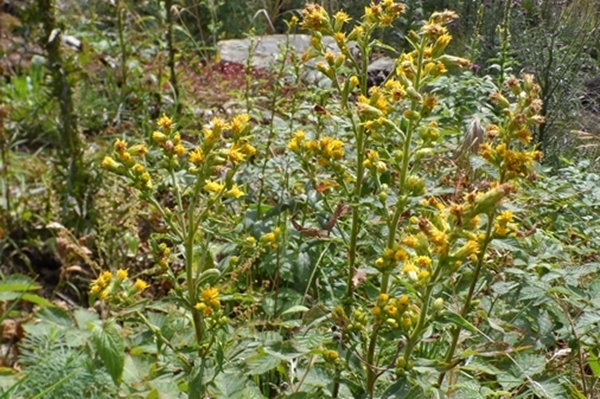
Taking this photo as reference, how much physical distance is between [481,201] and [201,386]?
2.09 ft

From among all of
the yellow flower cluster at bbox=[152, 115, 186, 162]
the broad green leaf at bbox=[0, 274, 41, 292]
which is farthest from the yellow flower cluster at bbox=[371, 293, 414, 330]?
the broad green leaf at bbox=[0, 274, 41, 292]

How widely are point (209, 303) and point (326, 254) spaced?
0.76m

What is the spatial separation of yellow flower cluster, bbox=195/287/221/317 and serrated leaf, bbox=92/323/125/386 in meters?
0.37

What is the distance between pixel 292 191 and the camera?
103 inches

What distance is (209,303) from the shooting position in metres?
1.54

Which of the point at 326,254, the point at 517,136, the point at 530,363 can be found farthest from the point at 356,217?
the point at 326,254

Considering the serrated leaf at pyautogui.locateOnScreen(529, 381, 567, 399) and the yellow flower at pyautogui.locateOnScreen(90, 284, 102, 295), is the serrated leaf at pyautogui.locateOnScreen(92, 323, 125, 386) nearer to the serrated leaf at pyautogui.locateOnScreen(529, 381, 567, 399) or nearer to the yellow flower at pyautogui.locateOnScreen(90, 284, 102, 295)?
the yellow flower at pyautogui.locateOnScreen(90, 284, 102, 295)

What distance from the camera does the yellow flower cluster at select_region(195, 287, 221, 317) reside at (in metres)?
1.53

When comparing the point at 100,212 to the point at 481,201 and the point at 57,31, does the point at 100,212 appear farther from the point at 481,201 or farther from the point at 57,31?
the point at 481,201

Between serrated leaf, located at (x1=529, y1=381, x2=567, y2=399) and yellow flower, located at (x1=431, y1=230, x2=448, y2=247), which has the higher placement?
yellow flower, located at (x1=431, y1=230, x2=448, y2=247)

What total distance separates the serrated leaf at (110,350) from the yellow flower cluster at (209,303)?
37 cm

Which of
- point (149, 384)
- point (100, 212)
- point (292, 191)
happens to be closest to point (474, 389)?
point (149, 384)

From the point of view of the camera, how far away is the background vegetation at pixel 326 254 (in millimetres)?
A: 1534

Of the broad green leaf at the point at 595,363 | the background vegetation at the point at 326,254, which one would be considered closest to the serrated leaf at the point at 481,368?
the background vegetation at the point at 326,254
